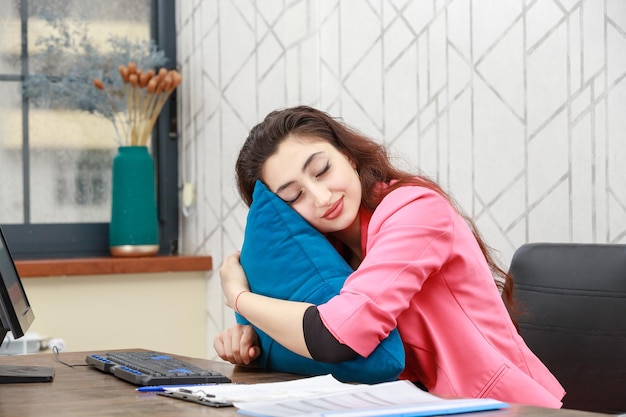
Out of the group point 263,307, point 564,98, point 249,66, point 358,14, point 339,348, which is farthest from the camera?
point 249,66

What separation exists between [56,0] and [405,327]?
7.98ft

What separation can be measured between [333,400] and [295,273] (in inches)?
18.7

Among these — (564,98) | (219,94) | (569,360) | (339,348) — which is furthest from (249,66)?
(339,348)

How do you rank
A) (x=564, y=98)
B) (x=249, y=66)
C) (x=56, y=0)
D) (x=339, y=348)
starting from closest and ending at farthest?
(x=339, y=348) < (x=564, y=98) < (x=249, y=66) < (x=56, y=0)

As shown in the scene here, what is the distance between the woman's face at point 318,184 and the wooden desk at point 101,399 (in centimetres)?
29

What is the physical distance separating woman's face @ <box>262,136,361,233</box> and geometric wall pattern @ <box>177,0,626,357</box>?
2.22 ft

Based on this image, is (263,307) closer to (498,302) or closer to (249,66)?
(498,302)

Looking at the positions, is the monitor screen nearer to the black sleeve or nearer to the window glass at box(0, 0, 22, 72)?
the black sleeve

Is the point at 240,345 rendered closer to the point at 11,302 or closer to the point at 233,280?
the point at 233,280

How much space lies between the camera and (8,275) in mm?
1585

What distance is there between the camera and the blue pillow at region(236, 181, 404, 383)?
1.41 metres

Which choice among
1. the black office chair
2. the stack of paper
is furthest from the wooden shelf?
the stack of paper

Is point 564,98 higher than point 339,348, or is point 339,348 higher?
point 564,98

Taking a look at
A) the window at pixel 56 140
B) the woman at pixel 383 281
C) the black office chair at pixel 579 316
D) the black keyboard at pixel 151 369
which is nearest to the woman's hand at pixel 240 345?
the woman at pixel 383 281
